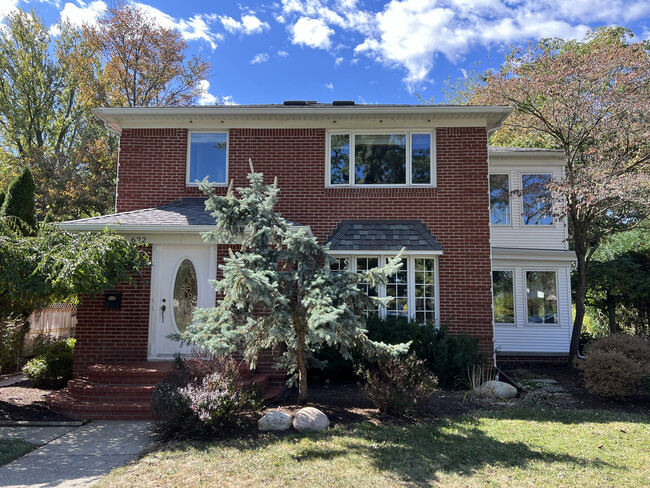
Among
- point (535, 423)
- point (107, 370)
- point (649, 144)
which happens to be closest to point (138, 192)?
point (107, 370)

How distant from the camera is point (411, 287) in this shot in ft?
31.7

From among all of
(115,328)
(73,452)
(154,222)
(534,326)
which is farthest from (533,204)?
(73,452)

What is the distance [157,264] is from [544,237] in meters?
11.1

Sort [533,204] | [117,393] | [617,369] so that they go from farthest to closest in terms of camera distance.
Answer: [533,204] < [617,369] < [117,393]

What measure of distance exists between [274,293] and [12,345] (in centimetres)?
855

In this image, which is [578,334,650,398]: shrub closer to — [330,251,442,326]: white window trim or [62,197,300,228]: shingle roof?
[330,251,442,326]: white window trim

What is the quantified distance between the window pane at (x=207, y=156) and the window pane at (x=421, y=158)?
4565mm

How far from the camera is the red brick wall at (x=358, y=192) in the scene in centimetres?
957

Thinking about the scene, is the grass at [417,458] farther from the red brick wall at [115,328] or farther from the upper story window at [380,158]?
the upper story window at [380,158]

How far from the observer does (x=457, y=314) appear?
949 centimetres

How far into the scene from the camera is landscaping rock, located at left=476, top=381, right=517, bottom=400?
7.87 metres

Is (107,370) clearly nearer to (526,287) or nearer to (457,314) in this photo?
(457,314)

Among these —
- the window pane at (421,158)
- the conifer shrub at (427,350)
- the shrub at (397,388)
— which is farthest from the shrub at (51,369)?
the window pane at (421,158)

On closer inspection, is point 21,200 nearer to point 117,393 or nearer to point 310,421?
point 117,393
